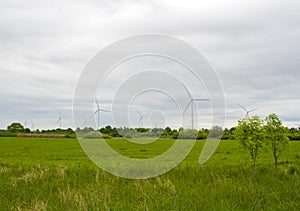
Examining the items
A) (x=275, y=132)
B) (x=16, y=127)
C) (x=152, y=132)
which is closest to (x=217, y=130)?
(x=275, y=132)

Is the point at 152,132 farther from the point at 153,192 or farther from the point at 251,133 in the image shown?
the point at 153,192

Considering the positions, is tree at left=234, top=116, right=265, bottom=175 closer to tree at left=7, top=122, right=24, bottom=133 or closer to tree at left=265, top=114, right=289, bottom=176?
tree at left=265, top=114, right=289, bottom=176

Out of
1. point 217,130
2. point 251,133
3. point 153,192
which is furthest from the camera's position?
point 217,130

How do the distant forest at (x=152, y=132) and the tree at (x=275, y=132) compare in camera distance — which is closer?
the tree at (x=275, y=132)

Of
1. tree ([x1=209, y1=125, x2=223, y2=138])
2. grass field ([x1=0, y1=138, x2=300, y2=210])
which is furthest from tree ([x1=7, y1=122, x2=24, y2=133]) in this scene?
grass field ([x1=0, y1=138, x2=300, y2=210])

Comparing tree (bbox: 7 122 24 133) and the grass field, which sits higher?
tree (bbox: 7 122 24 133)

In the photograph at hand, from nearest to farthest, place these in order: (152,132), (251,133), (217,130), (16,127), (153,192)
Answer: (153,192)
(251,133)
(217,130)
(152,132)
(16,127)

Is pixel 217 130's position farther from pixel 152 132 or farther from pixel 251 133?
pixel 152 132

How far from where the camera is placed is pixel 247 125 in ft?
33.5

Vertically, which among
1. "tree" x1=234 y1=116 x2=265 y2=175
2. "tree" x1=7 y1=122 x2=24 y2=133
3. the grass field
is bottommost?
the grass field

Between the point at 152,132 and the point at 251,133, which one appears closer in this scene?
the point at 251,133

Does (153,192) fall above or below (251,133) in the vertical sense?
below

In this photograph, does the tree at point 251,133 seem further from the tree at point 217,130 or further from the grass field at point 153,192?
the tree at point 217,130

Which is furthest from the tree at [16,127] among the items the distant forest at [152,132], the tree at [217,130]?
the tree at [217,130]
